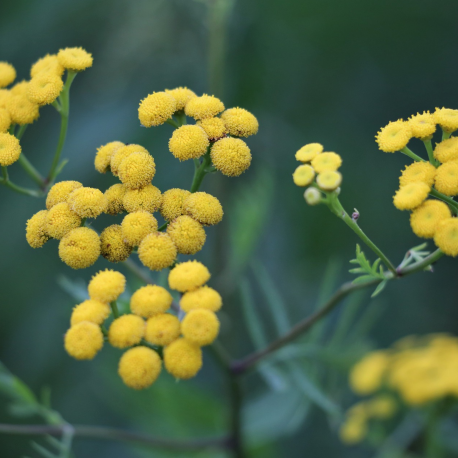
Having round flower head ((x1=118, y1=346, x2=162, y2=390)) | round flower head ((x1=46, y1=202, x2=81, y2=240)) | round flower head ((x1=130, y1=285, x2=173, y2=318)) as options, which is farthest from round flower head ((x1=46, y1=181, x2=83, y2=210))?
round flower head ((x1=118, y1=346, x2=162, y2=390))

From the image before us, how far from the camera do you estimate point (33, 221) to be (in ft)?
4.43

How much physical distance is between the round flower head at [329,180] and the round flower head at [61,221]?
0.60m

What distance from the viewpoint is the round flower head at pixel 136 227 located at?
1.26m

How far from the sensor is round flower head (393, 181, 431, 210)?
48.3 inches

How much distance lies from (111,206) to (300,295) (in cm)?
170

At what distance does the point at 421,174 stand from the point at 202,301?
62 cm

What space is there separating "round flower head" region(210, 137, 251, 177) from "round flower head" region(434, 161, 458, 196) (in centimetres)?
47

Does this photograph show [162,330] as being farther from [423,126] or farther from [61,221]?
[423,126]

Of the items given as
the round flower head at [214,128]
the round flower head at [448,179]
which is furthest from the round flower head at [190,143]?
the round flower head at [448,179]

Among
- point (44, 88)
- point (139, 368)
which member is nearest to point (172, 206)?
point (139, 368)

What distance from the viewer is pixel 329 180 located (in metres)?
1.20


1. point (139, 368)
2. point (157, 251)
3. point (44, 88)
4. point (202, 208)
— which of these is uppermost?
point (44, 88)

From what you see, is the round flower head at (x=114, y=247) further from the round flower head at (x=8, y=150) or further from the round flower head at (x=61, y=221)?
the round flower head at (x=8, y=150)

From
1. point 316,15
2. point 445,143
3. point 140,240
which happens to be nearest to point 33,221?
point 140,240
